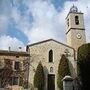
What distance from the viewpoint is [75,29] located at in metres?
36.7

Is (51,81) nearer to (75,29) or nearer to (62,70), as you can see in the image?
(62,70)

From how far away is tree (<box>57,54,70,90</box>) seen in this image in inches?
1220

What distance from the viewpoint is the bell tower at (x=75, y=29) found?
35.8m

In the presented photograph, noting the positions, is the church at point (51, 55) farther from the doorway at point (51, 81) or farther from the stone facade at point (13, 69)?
the stone facade at point (13, 69)

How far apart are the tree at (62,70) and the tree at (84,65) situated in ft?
5.54

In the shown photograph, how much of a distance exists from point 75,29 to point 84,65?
8.41 m

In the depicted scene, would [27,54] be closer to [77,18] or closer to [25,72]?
[25,72]

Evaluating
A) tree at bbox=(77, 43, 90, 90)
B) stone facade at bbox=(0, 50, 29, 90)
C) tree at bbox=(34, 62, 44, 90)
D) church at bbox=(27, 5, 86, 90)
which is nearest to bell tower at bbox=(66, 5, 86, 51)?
church at bbox=(27, 5, 86, 90)

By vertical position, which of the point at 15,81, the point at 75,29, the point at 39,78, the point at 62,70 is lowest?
the point at 15,81

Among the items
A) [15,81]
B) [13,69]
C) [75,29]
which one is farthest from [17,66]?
[75,29]

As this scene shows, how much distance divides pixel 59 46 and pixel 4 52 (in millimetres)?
8000

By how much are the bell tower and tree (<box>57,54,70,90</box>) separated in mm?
3728

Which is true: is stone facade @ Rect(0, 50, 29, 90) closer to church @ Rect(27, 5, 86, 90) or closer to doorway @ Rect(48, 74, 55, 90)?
church @ Rect(27, 5, 86, 90)

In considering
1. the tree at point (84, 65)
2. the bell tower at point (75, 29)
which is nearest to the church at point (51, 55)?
the bell tower at point (75, 29)
